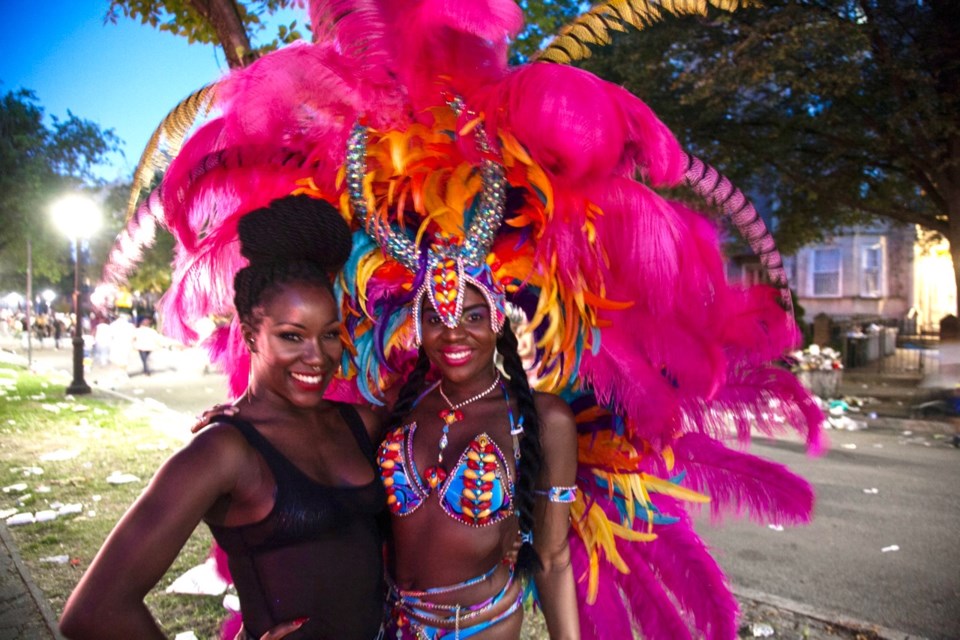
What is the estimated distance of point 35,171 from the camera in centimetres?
2214

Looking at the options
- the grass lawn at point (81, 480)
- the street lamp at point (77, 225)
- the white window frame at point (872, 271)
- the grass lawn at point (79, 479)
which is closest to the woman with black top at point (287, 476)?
the grass lawn at point (81, 480)

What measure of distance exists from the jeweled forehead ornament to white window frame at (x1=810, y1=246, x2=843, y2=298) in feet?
95.4

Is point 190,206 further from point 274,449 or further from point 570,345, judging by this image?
point 570,345

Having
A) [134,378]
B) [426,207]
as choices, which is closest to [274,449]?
[426,207]

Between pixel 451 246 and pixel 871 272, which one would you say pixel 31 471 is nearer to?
pixel 451 246

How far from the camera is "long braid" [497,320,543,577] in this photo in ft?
7.20

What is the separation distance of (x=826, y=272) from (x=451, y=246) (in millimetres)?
29586

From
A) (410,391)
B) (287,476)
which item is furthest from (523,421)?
(287,476)

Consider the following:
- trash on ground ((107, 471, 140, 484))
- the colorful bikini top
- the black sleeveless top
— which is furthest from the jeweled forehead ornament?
trash on ground ((107, 471, 140, 484))

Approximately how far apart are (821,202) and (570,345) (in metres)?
13.3

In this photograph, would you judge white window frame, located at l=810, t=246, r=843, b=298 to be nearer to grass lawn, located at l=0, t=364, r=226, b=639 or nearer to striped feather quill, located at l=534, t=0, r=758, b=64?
grass lawn, located at l=0, t=364, r=226, b=639

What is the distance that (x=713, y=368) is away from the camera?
7.48 ft

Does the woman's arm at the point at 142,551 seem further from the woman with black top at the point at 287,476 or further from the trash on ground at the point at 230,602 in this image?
the trash on ground at the point at 230,602

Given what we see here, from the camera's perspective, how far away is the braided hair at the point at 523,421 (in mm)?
2201
